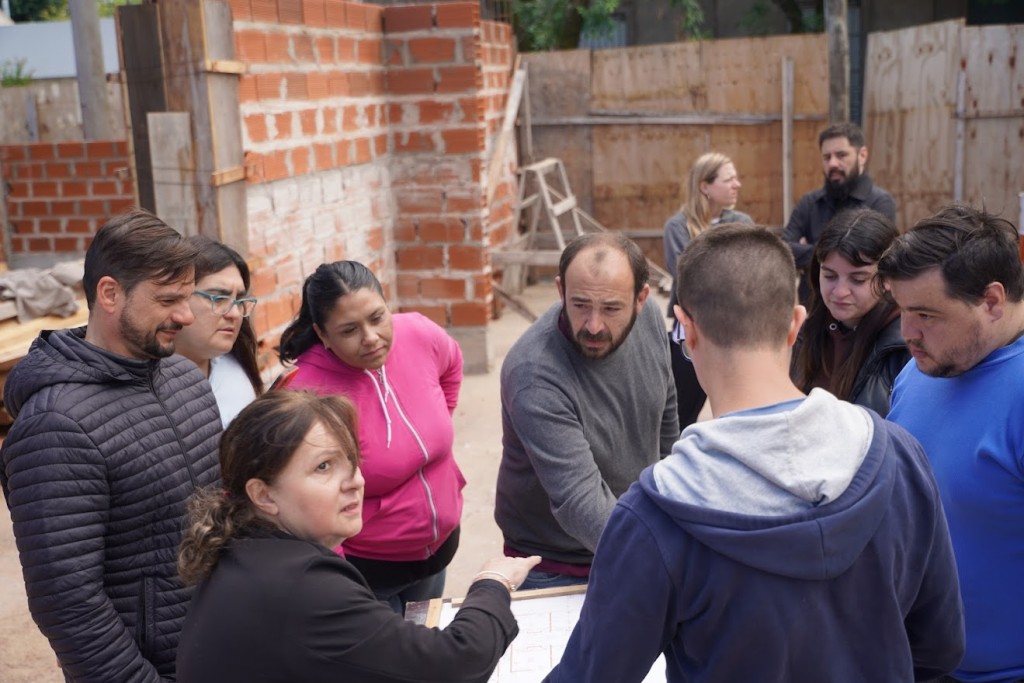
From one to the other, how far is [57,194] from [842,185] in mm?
6288

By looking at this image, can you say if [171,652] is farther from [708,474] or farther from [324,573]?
[708,474]

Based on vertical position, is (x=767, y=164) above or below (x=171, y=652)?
above

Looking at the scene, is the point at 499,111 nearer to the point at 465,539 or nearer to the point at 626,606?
the point at 465,539

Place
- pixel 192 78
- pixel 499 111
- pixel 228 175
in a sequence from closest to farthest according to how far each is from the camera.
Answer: pixel 192 78, pixel 228 175, pixel 499 111

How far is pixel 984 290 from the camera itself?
6.99 feet

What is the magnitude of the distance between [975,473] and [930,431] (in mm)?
159

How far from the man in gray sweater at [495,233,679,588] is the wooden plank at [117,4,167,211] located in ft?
9.29

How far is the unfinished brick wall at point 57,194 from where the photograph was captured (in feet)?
27.2

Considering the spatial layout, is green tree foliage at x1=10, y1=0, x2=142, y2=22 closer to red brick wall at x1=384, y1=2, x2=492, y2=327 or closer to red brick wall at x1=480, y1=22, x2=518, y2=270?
red brick wall at x1=480, y1=22, x2=518, y2=270

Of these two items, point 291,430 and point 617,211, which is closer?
point 291,430

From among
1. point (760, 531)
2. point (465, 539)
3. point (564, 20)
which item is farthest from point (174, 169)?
point (564, 20)

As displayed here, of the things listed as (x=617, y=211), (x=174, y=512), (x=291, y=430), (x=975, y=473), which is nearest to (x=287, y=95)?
(x=174, y=512)

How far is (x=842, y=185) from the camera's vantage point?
18.6 ft

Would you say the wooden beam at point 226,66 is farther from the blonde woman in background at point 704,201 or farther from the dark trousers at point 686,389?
the dark trousers at point 686,389
